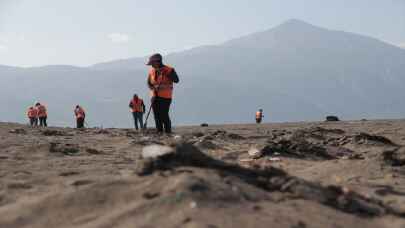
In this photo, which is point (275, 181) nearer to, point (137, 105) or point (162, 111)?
point (162, 111)

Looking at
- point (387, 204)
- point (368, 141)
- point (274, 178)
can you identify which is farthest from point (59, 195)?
point (368, 141)

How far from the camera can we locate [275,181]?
3662mm

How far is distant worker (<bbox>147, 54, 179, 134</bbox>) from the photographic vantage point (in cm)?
1050

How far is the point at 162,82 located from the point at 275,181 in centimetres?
721

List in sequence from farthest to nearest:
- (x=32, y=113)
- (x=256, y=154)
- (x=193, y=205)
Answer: (x=32, y=113)
(x=256, y=154)
(x=193, y=205)

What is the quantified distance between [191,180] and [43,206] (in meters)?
0.97

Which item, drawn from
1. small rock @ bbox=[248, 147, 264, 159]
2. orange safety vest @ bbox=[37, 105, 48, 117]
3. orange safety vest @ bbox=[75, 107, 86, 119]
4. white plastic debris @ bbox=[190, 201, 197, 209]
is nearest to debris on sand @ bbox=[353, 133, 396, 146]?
small rock @ bbox=[248, 147, 264, 159]

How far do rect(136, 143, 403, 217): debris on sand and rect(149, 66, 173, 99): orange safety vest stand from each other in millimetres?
6686

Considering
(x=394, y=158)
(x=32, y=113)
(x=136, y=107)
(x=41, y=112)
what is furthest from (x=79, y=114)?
(x=394, y=158)

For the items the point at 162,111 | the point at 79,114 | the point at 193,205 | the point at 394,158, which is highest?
the point at 79,114

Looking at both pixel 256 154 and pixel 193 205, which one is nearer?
pixel 193 205

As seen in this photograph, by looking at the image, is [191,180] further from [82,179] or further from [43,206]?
[82,179]

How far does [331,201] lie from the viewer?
3441 millimetres

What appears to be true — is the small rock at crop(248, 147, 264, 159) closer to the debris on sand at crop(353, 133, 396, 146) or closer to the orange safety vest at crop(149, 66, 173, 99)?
the debris on sand at crop(353, 133, 396, 146)
